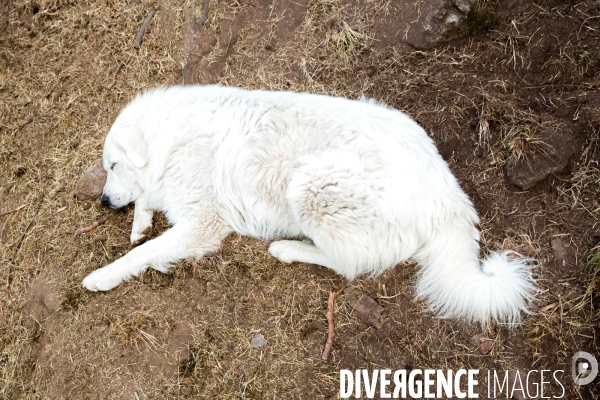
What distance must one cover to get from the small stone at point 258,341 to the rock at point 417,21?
2886 millimetres

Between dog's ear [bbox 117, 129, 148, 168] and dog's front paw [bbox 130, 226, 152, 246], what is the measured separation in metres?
0.64

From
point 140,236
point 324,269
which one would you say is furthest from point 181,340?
point 324,269

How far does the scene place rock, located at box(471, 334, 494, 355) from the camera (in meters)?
3.18

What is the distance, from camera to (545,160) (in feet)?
11.4

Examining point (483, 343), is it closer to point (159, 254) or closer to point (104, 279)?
point (159, 254)

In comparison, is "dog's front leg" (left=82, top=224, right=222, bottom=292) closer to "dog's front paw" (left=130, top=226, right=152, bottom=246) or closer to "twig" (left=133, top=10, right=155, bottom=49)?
"dog's front paw" (left=130, top=226, right=152, bottom=246)

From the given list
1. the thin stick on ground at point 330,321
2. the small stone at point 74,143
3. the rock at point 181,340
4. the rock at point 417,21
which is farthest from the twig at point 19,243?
the rock at point 417,21

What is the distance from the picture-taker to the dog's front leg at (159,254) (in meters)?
3.60

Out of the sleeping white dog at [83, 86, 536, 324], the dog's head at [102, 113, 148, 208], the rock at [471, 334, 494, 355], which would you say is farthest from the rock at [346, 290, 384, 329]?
the dog's head at [102, 113, 148, 208]

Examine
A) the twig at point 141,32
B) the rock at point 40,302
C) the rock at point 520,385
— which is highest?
the twig at point 141,32

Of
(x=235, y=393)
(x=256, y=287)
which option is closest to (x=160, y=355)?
(x=235, y=393)

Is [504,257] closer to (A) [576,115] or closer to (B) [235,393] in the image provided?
(A) [576,115]

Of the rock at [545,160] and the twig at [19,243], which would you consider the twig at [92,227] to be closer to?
the twig at [19,243]

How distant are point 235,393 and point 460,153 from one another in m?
2.64
